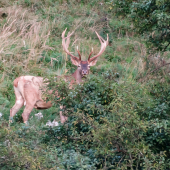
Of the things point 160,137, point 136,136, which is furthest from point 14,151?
point 160,137

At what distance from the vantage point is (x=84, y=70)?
7.63m

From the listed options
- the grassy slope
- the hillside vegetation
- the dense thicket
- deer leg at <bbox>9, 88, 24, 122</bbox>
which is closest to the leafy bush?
the hillside vegetation

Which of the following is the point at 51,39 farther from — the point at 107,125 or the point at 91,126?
the point at 107,125

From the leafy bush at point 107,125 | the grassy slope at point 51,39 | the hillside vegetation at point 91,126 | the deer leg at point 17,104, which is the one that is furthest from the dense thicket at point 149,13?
the deer leg at point 17,104

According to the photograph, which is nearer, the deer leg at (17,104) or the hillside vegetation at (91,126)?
the hillside vegetation at (91,126)

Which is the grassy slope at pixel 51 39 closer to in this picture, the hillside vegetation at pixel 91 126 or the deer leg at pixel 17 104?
the hillside vegetation at pixel 91 126

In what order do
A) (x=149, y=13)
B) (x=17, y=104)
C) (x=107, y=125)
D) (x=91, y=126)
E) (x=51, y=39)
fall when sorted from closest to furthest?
1. (x=107, y=125)
2. (x=91, y=126)
3. (x=149, y=13)
4. (x=17, y=104)
5. (x=51, y=39)

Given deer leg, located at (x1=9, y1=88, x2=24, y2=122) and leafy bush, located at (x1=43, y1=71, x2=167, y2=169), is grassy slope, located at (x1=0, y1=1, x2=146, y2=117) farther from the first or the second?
leafy bush, located at (x1=43, y1=71, x2=167, y2=169)

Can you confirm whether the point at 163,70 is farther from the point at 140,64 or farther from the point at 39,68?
the point at 39,68

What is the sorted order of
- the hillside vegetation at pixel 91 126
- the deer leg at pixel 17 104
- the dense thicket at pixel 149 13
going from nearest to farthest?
1. the hillside vegetation at pixel 91 126
2. the dense thicket at pixel 149 13
3. the deer leg at pixel 17 104

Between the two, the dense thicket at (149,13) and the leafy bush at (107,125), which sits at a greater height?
the dense thicket at (149,13)

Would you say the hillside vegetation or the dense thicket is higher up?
the dense thicket

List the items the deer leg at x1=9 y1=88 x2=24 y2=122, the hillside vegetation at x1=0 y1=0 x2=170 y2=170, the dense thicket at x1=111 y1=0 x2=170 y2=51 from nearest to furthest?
1. the hillside vegetation at x1=0 y1=0 x2=170 y2=170
2. the dense thicket at x1=111 y1=0 x2=170 y2=51
3. the deer leg at x1=9 y1=88 x2=24 y2=122

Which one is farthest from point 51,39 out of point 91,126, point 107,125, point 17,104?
point 107,125
